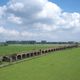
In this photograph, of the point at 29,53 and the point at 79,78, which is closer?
the point at 79,78

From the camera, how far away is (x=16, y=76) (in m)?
11.9

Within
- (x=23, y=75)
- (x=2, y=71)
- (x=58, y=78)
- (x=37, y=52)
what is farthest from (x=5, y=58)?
(x=37, y=52)

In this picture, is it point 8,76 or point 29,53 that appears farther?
point 29,53

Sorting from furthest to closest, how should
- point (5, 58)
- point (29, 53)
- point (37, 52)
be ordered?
1. point (37, 52)
2. point (29, 53)
3. point (5, 58)

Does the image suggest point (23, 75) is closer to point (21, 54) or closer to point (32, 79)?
point (32, 79)

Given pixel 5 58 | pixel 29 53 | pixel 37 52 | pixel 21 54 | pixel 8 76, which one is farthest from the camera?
pixel 37 52

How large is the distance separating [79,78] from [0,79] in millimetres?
4012

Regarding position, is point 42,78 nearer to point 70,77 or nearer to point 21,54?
point 70,77

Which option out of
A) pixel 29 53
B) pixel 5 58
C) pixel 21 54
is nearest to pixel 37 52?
pixel 29 53

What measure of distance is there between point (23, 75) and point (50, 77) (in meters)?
1.49

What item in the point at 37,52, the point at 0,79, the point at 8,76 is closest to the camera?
the point at 0,79

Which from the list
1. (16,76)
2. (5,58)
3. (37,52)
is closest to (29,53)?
(37,52)

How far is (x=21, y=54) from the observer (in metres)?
24.2

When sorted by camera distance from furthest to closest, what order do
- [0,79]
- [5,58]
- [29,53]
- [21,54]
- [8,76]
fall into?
[29,53] → [21,54] → [5,58] → [8,76] → [0,79]
